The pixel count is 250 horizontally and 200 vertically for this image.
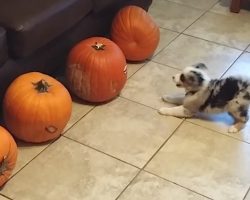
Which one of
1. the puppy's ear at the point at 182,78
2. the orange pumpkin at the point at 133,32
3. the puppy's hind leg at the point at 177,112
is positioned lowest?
the puppy's hind leg at the point at 177,112

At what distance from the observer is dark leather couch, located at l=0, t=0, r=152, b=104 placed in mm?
1932

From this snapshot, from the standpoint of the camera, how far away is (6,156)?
5.73ft

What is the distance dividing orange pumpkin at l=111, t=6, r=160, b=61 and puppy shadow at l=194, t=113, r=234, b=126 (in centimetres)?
53

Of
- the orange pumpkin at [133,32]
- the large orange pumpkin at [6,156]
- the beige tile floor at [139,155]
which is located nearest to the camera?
the large orange pumpkin at [6,156]

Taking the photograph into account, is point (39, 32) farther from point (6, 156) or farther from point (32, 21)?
point (6, 156)

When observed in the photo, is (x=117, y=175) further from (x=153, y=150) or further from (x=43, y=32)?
(x=43, y=32)

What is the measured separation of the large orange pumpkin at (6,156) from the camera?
5.69ft

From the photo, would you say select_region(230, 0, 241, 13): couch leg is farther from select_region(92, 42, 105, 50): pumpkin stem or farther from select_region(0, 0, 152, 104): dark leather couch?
select_region(92, 42, 105, 50): pumpkin stem

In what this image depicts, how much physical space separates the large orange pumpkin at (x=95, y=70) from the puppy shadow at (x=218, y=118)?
0.42 meters

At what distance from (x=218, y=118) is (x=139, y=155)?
19.6 inches

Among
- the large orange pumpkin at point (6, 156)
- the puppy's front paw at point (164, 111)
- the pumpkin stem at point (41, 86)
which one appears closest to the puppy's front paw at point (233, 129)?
the puppy's front paw at point (164, 111)

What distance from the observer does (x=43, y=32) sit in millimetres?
2018

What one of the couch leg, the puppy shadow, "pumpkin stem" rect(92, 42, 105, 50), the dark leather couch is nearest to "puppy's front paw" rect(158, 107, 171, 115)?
the puppy shadow

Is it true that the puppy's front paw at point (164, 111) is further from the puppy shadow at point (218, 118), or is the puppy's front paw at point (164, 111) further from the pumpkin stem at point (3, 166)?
the pumpkin stem at point (3, 166)
